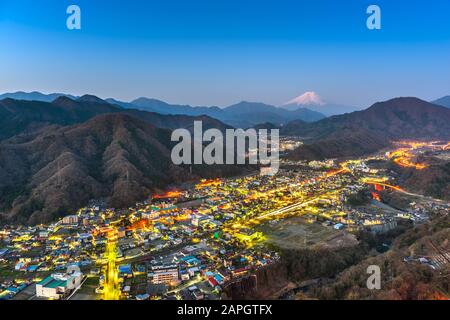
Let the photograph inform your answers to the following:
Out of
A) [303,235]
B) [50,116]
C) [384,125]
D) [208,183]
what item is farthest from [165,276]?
[384,125]

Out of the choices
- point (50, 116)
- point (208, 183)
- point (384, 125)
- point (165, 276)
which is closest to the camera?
point (165, 276)

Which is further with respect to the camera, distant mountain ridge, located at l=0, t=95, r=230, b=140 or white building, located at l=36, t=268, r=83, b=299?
distant mountain ridge, located at l=0, t=95, r=230, b=140

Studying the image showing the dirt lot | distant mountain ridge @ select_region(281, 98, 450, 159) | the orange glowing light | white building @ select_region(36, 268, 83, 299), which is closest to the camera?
white building @ select_region(36, 268, 83, 299)

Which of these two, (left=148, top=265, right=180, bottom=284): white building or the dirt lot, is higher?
the dirt lot

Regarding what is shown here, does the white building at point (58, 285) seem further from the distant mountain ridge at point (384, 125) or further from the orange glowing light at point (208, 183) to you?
the distant mountain ridge at point (384, 125)

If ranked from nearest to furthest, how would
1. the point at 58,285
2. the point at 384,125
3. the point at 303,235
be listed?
the point at 58,285 → the point at 303,235 → the point at 384,125

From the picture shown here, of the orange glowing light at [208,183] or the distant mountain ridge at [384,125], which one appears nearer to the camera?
the orange glowing light at [208,183]

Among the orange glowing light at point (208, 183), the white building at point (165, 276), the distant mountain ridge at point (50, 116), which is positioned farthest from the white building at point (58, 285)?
the distant mountain ridge at point (50, 116)

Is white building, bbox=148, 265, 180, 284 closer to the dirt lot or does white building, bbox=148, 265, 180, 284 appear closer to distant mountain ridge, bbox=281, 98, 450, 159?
the dirt lot

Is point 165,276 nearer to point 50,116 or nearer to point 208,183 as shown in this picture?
point 208,183

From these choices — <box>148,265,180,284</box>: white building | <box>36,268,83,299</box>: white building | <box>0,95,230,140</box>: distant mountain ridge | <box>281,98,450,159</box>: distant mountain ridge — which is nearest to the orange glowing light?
<box>148,265,180,284</box>: white building

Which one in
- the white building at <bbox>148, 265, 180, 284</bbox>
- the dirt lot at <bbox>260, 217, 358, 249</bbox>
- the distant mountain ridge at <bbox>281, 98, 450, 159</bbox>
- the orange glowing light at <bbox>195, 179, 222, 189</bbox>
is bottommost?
the white building at <bbox>148, 265, 180, 284</bbox>

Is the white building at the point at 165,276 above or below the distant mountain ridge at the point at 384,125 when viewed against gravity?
below
